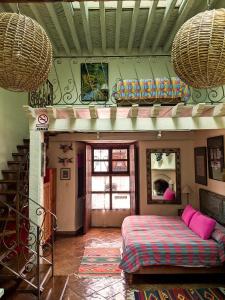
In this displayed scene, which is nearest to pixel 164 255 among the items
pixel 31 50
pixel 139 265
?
pixel 139 265

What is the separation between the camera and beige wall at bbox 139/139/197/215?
7.16m

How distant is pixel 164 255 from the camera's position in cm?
422

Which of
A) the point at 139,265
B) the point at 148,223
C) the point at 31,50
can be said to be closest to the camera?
the point at 31,50

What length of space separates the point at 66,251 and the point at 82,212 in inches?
81.1

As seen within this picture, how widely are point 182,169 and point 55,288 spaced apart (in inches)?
183

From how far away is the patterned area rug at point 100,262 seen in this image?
15.4 feet

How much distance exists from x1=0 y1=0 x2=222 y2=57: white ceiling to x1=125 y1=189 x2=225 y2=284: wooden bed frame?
372cm

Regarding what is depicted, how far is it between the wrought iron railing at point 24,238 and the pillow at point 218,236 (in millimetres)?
2727

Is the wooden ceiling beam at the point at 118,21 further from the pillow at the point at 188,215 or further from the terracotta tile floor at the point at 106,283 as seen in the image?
the terracotta tile floor at the point at 106,283

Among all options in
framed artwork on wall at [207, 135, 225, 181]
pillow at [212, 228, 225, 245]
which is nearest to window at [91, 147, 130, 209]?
framed artwork on wall at [207, 135, 225, 181]

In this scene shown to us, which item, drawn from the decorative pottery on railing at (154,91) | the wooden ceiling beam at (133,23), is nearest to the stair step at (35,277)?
the decorative pottery on railing at (154,91)

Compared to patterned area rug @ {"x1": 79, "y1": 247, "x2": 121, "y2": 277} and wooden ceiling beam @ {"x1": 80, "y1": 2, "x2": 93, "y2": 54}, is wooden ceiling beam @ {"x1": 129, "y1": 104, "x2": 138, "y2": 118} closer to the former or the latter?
A: wooden ceiling beam @ {"x1": 80, "y1": 2, "x2": 93, "y2": 54}

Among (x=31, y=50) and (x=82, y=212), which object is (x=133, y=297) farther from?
(x=82, y=212)

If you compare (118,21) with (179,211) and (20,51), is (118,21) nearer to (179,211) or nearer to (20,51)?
(20,51)
